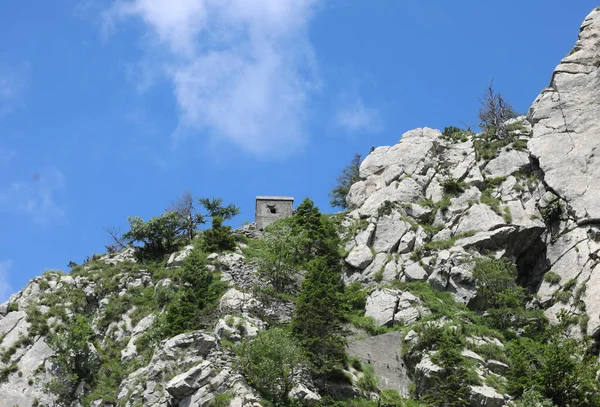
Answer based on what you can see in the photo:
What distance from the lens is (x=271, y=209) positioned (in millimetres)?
64812

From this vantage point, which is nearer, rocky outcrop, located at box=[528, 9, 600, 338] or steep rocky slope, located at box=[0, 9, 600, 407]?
steep rocky slope, located at box=[0, 9, 600, 407]

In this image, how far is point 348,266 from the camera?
55.1m

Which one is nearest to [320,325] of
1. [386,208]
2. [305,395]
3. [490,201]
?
[305,395]

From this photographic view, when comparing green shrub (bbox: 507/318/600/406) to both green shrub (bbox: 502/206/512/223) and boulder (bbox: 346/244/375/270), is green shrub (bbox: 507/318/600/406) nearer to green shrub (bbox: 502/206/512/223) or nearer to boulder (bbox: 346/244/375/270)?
green shrub (bbox: 502/206/512/223)

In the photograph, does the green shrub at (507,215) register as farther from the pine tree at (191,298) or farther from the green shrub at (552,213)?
the pine tree at (191,298)

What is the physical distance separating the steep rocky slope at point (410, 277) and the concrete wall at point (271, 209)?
497 centimetres

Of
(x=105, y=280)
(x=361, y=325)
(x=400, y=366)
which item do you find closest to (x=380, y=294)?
(x=361, y=325)

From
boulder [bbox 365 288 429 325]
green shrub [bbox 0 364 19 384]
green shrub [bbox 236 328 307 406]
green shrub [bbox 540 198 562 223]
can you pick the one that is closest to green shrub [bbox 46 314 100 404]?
green shrub [bbox 0 364 19 384]

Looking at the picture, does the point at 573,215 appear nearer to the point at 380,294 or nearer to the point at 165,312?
the point at 380,294

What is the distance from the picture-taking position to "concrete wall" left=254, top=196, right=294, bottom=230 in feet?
211

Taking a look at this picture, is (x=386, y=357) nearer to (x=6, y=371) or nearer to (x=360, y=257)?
(x=360, y=257)

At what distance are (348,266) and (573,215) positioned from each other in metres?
14.6

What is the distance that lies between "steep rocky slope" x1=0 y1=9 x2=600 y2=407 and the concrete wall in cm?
497

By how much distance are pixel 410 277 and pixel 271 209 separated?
1578 centimetres
